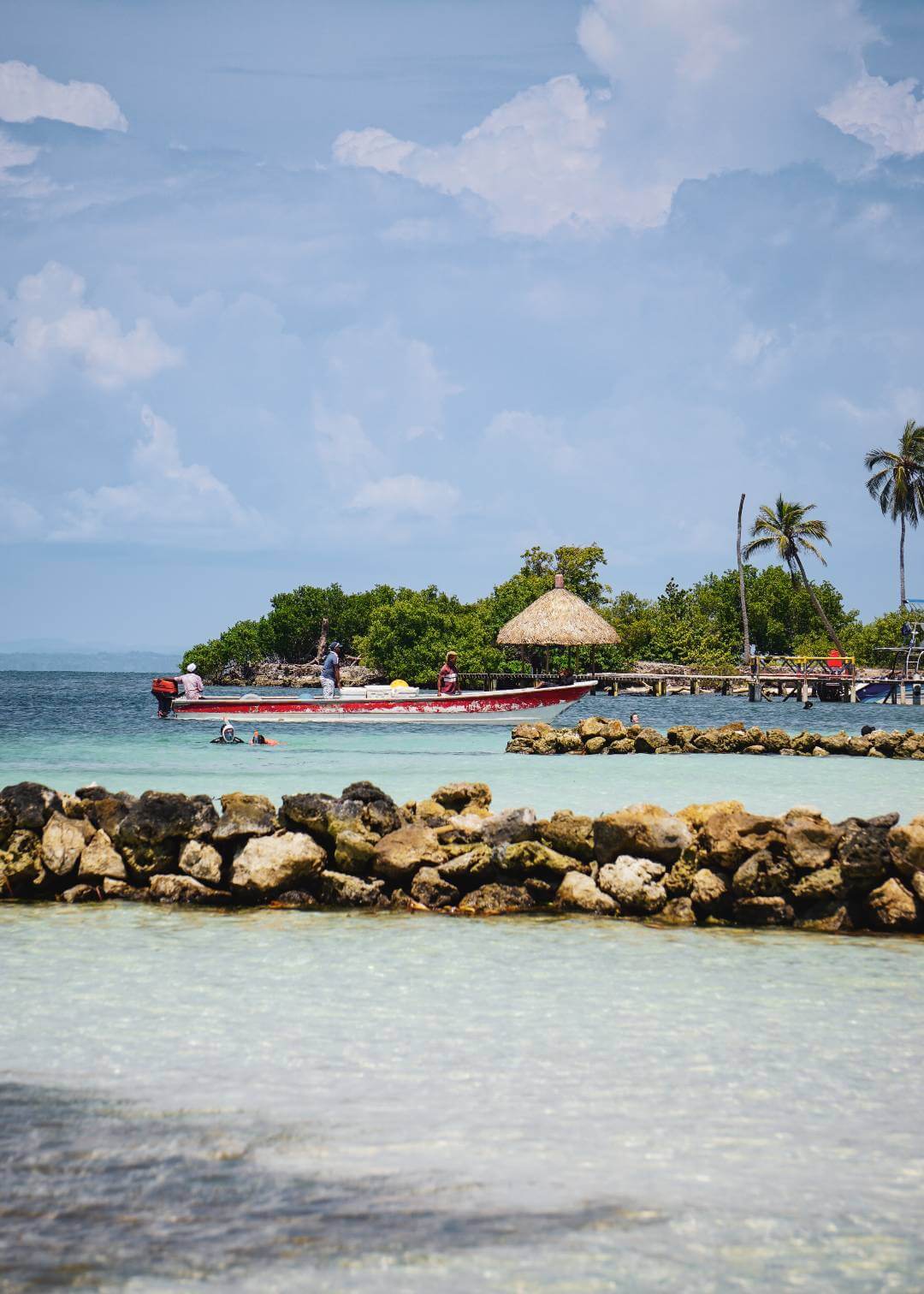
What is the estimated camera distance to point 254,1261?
11.0 ft

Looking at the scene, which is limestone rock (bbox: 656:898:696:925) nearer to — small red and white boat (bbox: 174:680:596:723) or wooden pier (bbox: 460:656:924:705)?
small red and white boat (bbox: 174:680:596:723)

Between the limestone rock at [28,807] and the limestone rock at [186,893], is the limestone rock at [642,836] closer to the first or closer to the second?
the limestone rock at [186,893]

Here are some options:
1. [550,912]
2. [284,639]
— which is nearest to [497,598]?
[284,639]

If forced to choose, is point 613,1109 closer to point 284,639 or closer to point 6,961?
point 6,961

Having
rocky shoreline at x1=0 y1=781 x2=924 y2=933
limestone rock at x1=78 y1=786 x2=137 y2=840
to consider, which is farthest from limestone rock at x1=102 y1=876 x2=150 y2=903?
limestone rock at x1=78 y1=786 x2=137 y2=840

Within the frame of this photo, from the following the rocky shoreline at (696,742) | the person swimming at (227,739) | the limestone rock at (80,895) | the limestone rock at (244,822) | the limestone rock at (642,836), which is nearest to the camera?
the limestone rock at (642,836)

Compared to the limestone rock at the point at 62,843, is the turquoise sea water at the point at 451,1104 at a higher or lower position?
lower

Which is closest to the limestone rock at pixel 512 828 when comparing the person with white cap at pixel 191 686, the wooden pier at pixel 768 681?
the person with white cap at pixel 191 686

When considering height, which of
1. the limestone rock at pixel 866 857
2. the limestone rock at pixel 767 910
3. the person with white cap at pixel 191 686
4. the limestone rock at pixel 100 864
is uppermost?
the person with white cap at pixel 191 686

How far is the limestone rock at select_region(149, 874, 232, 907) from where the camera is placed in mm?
9094

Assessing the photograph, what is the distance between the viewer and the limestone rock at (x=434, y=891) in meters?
8.82

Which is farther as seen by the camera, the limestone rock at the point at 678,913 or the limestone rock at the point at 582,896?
the limestone rock at the point at 582,896

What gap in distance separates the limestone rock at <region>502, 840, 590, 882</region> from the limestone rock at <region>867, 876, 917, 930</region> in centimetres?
212

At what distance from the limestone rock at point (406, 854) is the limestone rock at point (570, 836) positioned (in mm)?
812
